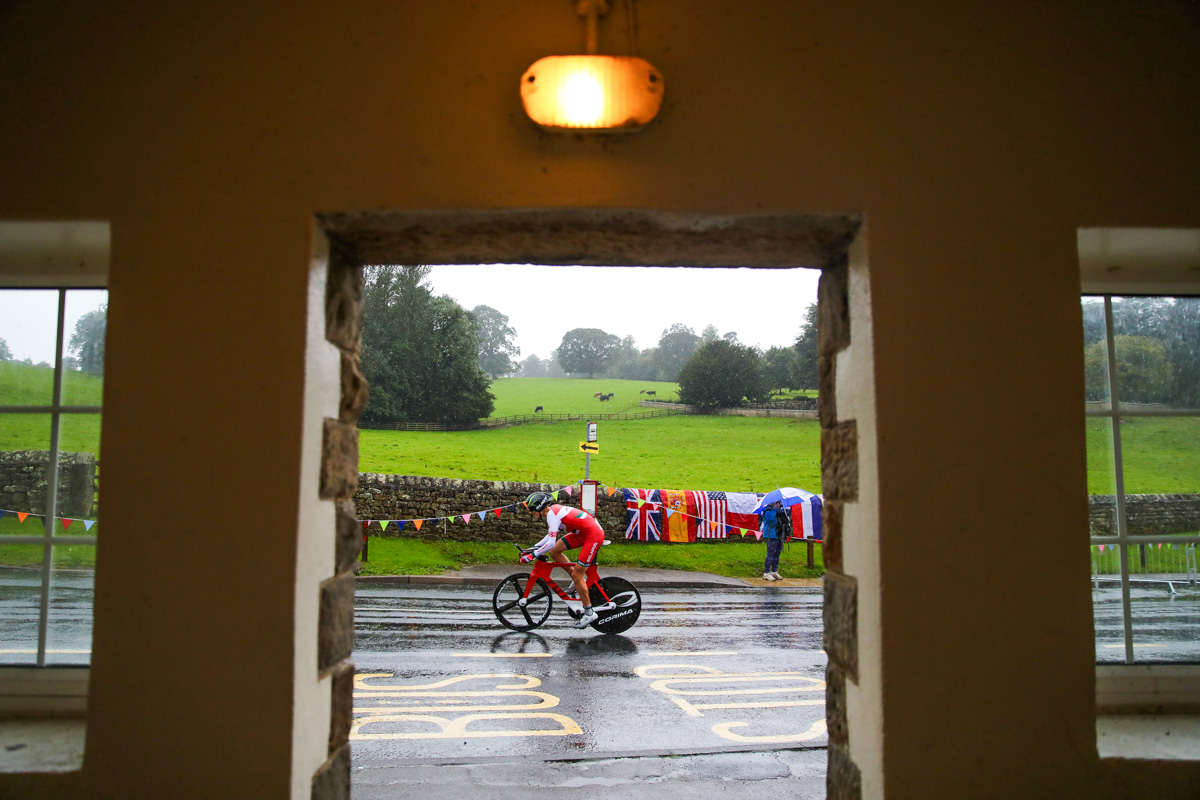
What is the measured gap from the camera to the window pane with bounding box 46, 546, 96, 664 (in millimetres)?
2227

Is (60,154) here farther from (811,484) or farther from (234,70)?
(811,484)

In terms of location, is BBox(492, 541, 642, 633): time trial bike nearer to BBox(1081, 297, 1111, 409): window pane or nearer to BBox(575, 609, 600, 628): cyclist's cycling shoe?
BBox(575, 609, 600, 628): cyclist's cycling shoe

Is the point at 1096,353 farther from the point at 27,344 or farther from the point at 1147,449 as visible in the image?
the point at 27,344

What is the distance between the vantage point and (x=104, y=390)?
5.52 feet

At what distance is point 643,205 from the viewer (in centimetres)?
174

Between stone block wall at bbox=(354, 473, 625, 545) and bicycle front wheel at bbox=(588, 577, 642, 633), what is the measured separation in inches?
283

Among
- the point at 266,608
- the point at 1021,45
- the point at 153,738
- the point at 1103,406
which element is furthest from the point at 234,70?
the point at 1103,406

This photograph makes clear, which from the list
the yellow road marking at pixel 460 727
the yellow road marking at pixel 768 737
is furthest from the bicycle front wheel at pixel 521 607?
the yellow road marking at pixel 768 737

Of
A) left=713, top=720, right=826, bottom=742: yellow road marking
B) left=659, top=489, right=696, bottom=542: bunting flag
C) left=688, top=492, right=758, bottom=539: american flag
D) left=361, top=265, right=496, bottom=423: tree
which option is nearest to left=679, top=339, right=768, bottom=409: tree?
left=361, top=265, right=496, bottom=423: tree

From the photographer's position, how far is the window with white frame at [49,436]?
2258mm

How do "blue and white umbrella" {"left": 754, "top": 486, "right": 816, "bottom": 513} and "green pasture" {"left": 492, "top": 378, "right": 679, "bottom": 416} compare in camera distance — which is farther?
"green pasture" {"left": 492, "top": 378, "right": 679, "bottom": 416}

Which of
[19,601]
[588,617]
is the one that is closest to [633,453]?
[588,617]

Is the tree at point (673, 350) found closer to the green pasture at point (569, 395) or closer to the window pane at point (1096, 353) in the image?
the green pasture at point (569, 395)

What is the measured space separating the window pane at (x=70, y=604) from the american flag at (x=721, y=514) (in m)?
14.4
